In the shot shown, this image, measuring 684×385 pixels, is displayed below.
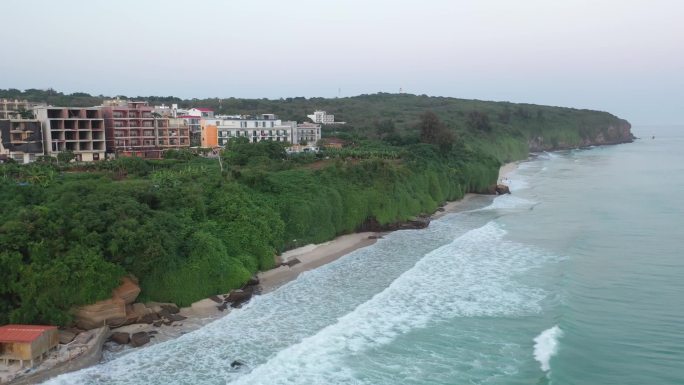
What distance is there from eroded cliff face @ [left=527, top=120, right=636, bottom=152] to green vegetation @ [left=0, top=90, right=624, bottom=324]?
261 feet

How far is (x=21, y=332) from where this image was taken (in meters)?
18.5

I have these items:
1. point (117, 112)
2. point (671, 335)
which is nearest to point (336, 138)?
point (117, 112)

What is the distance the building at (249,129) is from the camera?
70.2 metres

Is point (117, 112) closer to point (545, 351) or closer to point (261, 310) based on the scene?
point (261, 310)

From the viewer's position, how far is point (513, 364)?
18.7 meters

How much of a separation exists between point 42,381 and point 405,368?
11776 millimetres

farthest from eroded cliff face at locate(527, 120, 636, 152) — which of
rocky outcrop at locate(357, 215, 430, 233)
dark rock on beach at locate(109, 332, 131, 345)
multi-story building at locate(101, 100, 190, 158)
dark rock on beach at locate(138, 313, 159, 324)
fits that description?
dark rock on beach at locate(109, 332, 131, 345)

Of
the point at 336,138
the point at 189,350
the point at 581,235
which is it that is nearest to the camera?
the point at 189,350

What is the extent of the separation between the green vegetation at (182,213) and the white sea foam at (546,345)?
14.0 metres

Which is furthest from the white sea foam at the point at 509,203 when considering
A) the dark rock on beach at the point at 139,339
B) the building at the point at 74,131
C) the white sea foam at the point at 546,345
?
the building at the point at 74,131

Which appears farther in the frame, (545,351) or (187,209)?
(187,209)

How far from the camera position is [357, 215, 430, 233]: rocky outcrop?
40.8 metres

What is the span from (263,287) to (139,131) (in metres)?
37.6

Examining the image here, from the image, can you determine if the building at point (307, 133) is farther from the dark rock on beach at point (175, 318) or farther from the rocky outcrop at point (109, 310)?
the rocky outcrop at point (109, 310)
